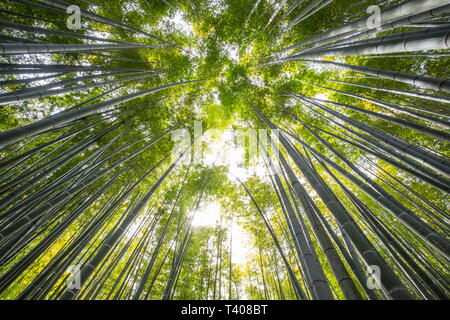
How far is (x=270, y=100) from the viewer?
5.89 metres

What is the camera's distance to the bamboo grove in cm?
292

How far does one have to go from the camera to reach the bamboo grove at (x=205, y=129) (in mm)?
2918

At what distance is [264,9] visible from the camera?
5.12 meters

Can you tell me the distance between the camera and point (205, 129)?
6.32m

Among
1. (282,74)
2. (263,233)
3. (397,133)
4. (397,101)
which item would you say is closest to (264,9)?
(282,74)

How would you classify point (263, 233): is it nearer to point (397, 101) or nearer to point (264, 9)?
point (397, 101)
